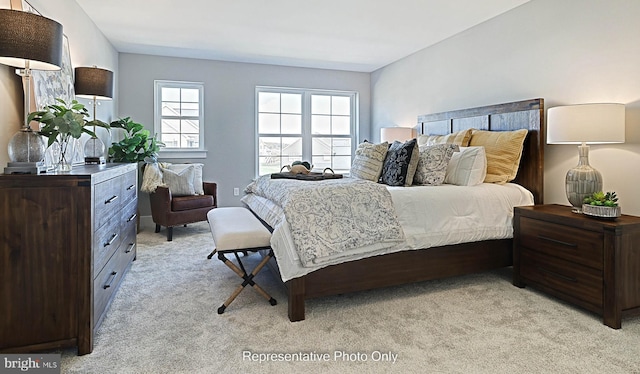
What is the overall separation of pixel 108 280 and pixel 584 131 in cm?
329

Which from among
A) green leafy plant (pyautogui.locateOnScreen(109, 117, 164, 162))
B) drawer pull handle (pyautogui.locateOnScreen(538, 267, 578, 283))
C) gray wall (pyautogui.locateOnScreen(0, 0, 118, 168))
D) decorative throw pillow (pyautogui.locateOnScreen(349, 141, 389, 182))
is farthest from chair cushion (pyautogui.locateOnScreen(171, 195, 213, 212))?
drawer pull handle (pyautogui.locateOnScreen(538, 267, 578, 283))

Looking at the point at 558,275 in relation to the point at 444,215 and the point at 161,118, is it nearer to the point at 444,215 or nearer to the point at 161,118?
the point at 444,215

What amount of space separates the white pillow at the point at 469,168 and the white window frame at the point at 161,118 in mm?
3738

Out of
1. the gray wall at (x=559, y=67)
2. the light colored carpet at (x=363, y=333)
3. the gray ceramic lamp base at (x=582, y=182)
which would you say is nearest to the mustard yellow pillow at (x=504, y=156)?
the gray wall at (x=559, y=67)

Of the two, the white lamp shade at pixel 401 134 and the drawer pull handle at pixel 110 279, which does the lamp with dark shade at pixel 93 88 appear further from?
the white lamp shade at pixel 401 134

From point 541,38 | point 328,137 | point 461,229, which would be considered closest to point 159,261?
point 461,229

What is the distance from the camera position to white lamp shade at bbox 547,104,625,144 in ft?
7.98

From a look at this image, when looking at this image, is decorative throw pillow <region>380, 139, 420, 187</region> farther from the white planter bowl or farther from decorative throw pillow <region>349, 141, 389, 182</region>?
the white planter bowl

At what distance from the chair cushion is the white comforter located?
1.66m

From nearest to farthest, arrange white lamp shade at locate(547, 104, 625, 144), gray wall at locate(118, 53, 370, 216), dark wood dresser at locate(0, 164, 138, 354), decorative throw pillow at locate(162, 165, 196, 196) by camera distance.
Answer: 1. dark wood dresser at locate(0, 164, 138, 354)
2. white lamp shade at locate(547, 104, 625, 144)
3. decorative throw pillow at locate(162, 165, 196, 196)
4. gray wall at locate(118, 53, 370, 216)

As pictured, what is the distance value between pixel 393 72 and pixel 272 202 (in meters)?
3.70

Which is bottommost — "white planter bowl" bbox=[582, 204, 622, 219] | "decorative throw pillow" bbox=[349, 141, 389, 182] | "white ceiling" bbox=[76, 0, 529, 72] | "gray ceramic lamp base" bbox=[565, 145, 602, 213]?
"white planter bowl" bbox=[582, 204, 622, 219]

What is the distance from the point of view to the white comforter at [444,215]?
2.54 m

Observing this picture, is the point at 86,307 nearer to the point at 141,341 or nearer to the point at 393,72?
the point at 141,341
